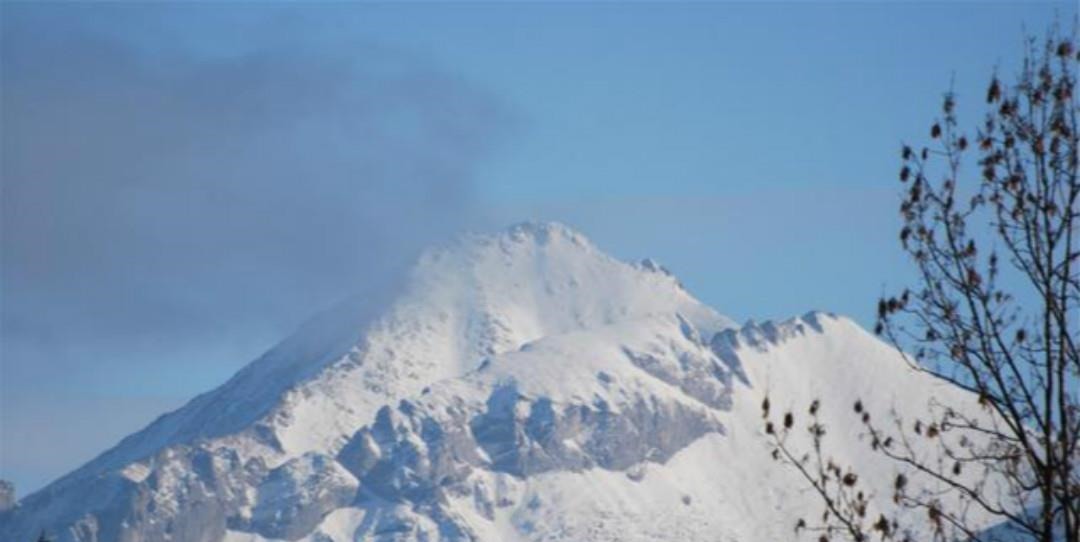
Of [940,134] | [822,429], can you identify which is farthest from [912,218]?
[822,429]

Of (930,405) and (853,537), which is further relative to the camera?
(930,405)

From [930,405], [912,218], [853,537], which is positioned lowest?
[853,537]

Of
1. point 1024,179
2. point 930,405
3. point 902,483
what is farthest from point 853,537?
point 1024,179

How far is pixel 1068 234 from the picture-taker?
3300cm

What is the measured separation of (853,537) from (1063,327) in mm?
4174

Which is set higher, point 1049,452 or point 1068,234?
point 1068,234

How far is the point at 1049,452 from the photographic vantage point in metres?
32.2

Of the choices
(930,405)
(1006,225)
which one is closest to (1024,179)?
(1006,225)

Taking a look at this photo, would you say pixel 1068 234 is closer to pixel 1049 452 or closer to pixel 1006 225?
pixel 1006 225

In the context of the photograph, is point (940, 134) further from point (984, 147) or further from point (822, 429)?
point (822, 429)

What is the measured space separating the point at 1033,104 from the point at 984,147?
38.3 inches

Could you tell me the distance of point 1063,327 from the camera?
1291 inches

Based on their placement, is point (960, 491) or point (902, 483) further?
point (960, 491)

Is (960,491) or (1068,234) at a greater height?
(1068,234)
